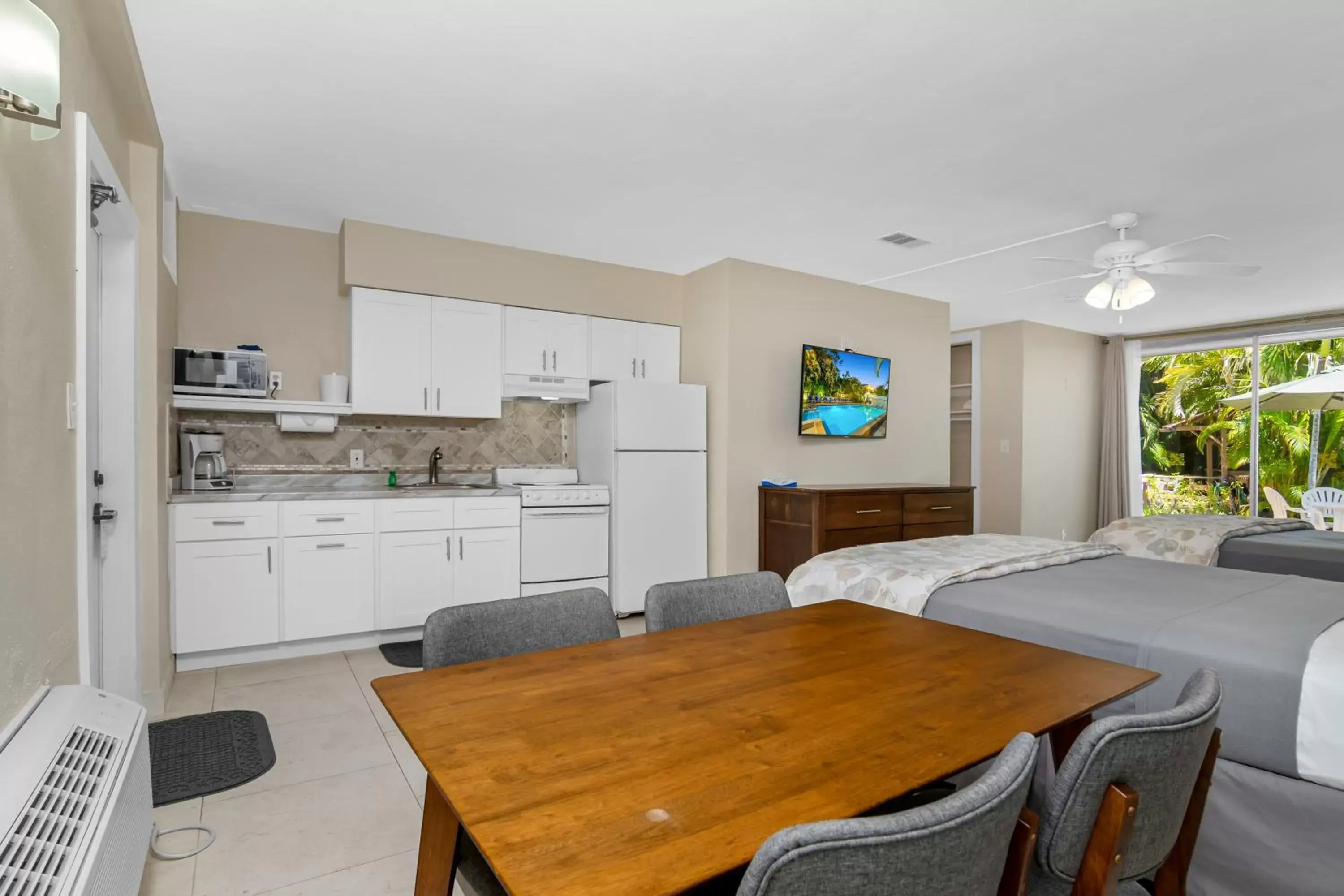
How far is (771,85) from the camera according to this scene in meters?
2.74

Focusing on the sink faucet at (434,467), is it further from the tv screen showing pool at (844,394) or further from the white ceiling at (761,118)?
the tv screen showing pool at (844,394)

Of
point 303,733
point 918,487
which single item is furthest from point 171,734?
point 918,487

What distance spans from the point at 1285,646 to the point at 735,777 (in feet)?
5.65

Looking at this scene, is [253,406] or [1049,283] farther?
[1049,283]

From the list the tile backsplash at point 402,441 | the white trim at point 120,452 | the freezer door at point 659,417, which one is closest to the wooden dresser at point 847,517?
the freezer door at point 659,417

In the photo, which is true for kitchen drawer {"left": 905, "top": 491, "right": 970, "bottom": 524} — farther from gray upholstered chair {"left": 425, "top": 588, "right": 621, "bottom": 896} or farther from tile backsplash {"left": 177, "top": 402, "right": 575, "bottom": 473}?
gray upholstered chair {"left": 425, "top": 588, "right": 621, "bottom": 896}

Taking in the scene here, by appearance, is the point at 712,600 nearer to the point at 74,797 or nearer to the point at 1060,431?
the point at 74,797

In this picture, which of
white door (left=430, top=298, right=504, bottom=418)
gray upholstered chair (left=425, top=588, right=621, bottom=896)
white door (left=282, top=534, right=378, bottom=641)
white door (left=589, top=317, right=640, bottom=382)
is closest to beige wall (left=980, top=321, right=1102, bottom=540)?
white door (left=589, top=317, right=640, bottom=382)

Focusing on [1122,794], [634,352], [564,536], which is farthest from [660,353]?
[1122,794]

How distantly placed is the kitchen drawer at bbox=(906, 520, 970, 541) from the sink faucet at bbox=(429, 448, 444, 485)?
131 inches

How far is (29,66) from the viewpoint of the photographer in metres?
1.16

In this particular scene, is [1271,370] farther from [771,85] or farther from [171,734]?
[171,734]

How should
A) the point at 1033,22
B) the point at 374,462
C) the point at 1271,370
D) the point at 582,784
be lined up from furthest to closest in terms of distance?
the point at 1271,370 → the point at 374,462 → the point at 1033,22 → the point at 582,784

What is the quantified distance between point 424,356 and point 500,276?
75 cm
